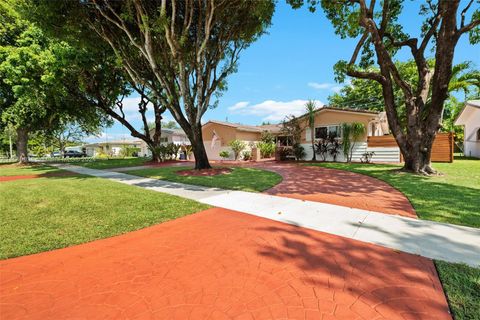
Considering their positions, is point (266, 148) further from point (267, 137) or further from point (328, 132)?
point (328, 132)

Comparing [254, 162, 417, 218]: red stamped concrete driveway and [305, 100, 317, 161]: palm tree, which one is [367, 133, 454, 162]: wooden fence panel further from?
[254, 162, 417, 218]: red stamped concrete driveway

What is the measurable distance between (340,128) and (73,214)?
16.5 metres

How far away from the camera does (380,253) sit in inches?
122

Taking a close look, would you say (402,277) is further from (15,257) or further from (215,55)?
(215,55)

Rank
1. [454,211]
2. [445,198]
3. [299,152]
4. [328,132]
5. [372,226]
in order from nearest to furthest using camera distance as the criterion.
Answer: [372,226], [454,211], [445,198], [328,132], [299,152]

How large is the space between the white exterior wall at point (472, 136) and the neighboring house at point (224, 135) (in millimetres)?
15206

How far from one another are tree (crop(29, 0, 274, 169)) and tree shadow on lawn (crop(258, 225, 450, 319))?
927 centimetres

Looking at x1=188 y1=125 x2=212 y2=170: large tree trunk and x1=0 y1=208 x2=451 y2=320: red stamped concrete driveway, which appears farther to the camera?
x1=188 y1=125 x2=212 y2=170: large tree trunk

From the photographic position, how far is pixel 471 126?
1830 cm

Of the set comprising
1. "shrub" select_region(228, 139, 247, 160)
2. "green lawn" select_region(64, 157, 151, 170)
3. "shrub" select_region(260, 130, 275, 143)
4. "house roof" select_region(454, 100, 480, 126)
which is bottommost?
"green lawn" select_region(64, 157, 151, 170)

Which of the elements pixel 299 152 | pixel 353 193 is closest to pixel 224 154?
pixel 299 152

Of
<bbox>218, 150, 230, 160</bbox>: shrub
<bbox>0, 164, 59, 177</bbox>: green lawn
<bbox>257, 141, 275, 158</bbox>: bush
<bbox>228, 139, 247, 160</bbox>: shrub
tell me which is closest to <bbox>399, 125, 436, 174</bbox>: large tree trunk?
<bbox>257, 141, 275, 158</bbox>: bush

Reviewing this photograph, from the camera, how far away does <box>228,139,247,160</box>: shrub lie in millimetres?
21125

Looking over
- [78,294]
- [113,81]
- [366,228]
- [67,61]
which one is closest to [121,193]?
[78,294]
